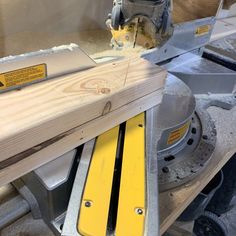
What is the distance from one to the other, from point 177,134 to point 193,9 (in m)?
Answer: 0.68

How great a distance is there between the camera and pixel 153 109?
0.68 metres

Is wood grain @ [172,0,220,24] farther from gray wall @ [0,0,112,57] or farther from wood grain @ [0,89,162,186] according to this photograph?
wood grain @ [0,89,162,186]

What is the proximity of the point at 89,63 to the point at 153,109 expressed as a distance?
0.19m

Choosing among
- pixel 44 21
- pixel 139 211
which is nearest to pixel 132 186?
pixel 139 211

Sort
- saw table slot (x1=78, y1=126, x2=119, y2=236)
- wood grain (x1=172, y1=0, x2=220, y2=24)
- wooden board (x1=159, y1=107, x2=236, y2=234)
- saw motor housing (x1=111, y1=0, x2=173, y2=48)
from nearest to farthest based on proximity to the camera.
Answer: saw table slot (x1=78, y1=126, x2=119, y2=236)
wooden board (x1=159, y1=107, x2=236, y2=234)
saw motor housing (x1=111, y1=0, x2=173, y2=48)
wood grain (x1=172, y1=0, x2=220, y2=24)

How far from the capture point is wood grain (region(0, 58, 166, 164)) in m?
0.44

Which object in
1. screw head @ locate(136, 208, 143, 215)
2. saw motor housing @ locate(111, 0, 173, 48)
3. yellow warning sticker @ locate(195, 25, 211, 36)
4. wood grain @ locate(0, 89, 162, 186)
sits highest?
saw motor housing @ locate(111, 0, 173, 48)

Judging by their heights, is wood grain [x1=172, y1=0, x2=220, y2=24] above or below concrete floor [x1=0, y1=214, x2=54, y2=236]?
above

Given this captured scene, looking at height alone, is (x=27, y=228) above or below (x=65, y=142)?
below

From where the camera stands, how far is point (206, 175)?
67cm

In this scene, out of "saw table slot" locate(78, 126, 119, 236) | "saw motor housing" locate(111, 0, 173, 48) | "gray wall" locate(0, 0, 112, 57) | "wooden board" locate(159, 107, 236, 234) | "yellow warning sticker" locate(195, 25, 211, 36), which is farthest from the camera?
"gray wall" locate(0, 0, 112, 57)

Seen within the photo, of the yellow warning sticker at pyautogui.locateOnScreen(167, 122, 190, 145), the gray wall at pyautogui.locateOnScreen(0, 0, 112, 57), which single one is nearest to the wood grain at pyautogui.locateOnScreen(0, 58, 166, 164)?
the yellow warning sticker at pyautogui.locateOnScreen(167, 122, 190, 145)

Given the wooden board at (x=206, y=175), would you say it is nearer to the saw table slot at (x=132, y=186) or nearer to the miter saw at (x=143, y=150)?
the miter saw at (x=143, y=150)

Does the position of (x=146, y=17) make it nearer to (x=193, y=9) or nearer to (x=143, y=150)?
(x=143, y=150)
